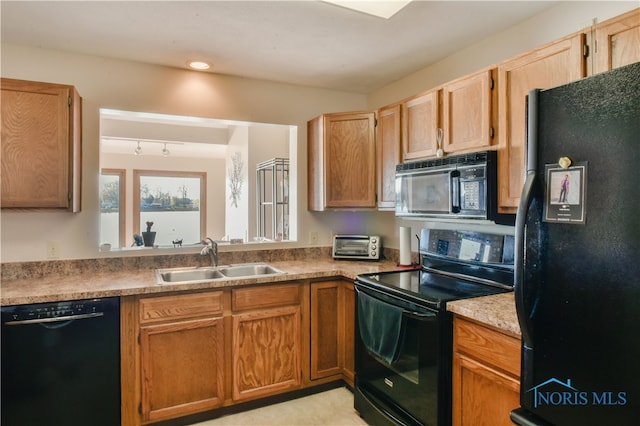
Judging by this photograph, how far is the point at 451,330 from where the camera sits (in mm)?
1734

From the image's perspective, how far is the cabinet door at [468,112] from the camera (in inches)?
76.7

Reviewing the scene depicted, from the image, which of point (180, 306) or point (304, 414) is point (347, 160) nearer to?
point (180, 306)

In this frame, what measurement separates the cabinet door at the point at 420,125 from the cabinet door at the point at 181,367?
5.49 ft

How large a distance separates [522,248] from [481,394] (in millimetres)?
783

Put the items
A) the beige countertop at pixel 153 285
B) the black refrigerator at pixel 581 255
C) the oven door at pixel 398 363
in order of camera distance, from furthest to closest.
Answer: the oven door at pixel 398 363, the beige countertop at pixel 153 285, the black refrigerator at pixel 581 255

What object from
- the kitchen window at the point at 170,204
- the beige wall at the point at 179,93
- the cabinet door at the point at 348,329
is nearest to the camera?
the beige wall at the point at 179,93

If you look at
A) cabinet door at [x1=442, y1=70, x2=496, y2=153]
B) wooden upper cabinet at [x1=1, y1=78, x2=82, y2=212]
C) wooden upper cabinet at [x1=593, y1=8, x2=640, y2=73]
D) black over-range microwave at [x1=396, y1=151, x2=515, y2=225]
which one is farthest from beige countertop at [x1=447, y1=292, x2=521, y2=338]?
wooden upper cabinet at [x1=1, y1=78, x2=82, y2=212]

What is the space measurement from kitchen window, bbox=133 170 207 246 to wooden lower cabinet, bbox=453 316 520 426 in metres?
6.34

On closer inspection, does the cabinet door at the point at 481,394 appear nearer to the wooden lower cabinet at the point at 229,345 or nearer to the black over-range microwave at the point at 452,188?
the black over-range microwave at the point at 452,188

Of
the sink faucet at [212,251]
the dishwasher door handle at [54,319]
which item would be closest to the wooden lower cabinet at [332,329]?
the sink faucet at [212,251]

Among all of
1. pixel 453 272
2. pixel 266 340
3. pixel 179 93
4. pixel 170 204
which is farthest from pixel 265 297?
pixel 170 204

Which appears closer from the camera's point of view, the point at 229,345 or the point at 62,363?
the point at 62,363

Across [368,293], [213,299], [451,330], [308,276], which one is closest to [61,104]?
[213,299]

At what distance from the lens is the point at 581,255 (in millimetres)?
1087
